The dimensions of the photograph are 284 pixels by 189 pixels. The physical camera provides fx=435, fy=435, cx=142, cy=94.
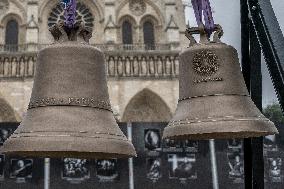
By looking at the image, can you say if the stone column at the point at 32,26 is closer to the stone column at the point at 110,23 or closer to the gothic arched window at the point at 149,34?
the stone column at the point at 110,23

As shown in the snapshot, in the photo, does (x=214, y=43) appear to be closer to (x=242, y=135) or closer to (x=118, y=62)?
(x=242, y=135)

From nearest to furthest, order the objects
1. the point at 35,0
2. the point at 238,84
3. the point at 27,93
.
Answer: the point at 238,84, the point at 27,93, the point at 35,0

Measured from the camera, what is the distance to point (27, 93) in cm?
1692

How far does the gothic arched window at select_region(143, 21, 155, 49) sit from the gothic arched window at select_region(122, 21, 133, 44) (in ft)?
2.06

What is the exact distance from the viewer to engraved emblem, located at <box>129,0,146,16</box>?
19469mm

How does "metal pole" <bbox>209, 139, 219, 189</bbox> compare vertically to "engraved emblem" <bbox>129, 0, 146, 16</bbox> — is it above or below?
below

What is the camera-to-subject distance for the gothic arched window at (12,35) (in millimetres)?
18312

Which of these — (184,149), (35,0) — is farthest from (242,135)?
(35,0)

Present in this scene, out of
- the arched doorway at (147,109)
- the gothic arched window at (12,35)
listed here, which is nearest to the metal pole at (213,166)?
the arched doorway at (147,109)

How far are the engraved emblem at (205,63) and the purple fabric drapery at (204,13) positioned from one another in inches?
6.3

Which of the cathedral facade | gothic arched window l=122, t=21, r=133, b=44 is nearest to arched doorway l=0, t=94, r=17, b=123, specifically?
the cathedral facade

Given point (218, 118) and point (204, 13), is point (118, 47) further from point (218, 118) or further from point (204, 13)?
point (218, 118)

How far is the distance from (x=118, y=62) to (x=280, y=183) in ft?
40.9

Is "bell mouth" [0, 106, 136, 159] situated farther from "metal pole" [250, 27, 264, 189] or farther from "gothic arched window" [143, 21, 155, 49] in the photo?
"gothic arched window" [143, 21, 155, 49]
